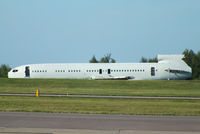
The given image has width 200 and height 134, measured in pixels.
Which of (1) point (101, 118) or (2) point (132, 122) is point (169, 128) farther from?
(1) point (101, 118)

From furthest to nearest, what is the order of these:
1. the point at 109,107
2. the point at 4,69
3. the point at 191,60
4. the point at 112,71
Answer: the point at 4,69
the point at 191,60
the point at 112,71
the point at 109,107

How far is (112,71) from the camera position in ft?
186

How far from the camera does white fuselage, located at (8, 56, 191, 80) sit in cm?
5650

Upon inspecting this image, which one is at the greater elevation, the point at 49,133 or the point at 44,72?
the point at 44,72

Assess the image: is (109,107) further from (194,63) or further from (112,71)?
(194,63)

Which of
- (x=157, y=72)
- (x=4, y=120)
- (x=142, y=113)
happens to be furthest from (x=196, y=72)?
(x=4, y=120)

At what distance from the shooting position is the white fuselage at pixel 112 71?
56.5m

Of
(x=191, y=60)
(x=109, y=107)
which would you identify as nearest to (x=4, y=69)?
(x=191, y=60)

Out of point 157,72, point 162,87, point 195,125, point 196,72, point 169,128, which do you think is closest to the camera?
point 169,128

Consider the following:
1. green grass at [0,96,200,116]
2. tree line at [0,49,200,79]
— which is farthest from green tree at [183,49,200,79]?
green grass at [0,96,200,116]

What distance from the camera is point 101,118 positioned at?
15633mm

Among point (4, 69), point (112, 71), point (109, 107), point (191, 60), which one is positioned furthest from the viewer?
point (4, 69)

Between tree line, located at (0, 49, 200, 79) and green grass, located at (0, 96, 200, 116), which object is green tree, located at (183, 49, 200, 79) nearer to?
tree line, located at (0, 49, 200, 79)

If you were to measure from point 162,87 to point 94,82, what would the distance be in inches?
342
